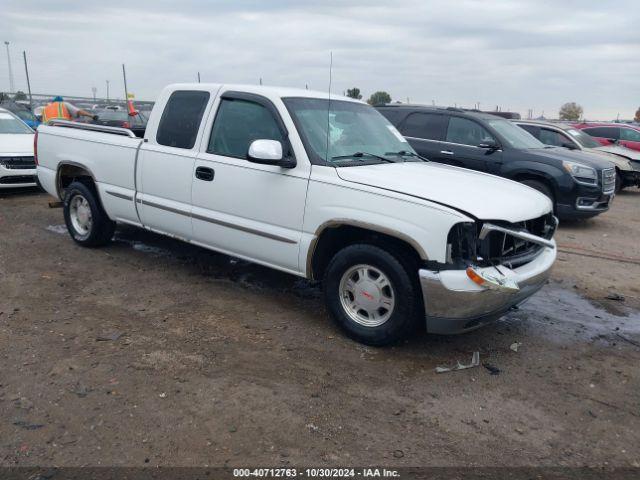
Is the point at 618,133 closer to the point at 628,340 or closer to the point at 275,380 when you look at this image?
the point at 628,340

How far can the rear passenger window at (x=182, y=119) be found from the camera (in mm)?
5156

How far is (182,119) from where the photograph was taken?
17.4 ft

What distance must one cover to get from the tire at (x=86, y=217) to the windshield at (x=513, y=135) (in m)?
6.32

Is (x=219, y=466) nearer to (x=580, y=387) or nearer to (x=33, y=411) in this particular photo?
(x=33, y=411)

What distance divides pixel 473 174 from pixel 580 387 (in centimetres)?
199

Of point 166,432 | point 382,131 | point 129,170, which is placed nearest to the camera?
point 166,432

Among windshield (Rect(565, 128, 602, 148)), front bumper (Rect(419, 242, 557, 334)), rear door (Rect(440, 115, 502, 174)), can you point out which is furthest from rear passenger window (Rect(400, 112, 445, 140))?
front bumper (Rect(419, 242, 557, 334))

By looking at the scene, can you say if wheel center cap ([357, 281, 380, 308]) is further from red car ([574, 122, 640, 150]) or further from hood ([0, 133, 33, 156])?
red car ([574, 122, 640, 150])

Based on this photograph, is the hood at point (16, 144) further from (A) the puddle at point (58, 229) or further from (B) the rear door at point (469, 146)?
(B) the rear door at point (469, 146)

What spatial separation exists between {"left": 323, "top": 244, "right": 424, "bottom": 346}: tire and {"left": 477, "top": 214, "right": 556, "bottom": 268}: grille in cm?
54

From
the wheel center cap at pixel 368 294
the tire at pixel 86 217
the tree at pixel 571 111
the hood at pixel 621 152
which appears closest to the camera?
the wheel center cap at pixel 368 294

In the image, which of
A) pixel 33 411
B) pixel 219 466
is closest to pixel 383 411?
pixel 219 466

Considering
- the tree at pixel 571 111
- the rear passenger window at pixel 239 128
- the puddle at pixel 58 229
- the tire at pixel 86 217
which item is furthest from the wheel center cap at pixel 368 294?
the tree at pixel 571 111

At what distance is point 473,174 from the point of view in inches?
191
